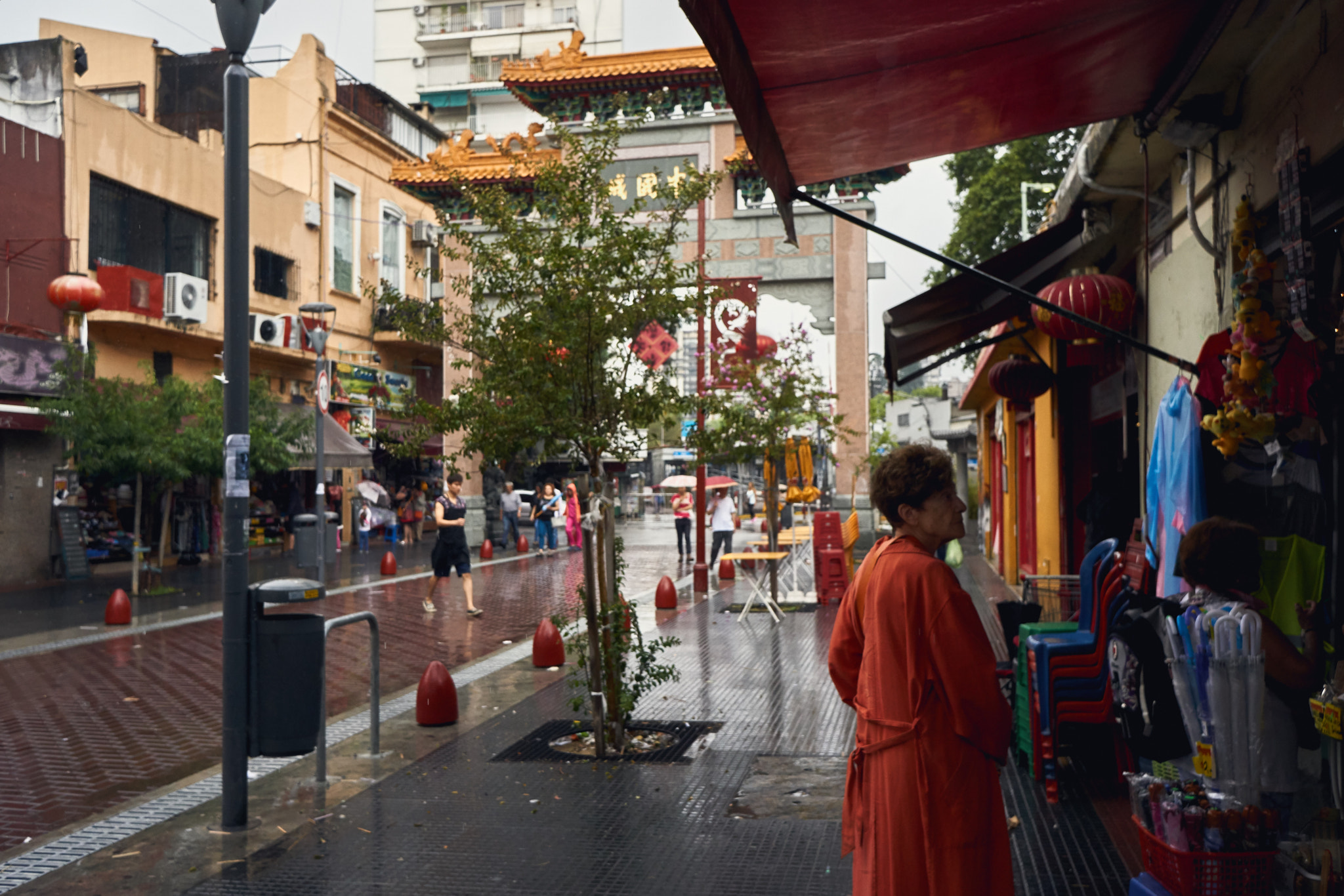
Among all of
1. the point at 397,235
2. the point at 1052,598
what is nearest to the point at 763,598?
the point at 1052,598

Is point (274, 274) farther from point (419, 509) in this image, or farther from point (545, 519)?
point (545, 519)

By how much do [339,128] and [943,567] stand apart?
31069mm

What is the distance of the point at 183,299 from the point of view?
2245cm

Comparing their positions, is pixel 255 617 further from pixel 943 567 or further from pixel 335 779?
pixel 943 567

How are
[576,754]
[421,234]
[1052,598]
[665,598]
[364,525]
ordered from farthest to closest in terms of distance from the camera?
[421,234]
[364,525]
[665,598]
[1052,598]
[576,754]

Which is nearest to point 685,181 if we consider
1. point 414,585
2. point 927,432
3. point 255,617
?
point 255,617

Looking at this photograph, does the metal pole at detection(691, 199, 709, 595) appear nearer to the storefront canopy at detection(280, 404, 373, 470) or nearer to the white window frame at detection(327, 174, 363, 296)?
the storefront canopy at detection(280, 404, 373, 470)

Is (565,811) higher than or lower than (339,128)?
lower

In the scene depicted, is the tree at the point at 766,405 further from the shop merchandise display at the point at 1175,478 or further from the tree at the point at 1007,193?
the tree at the point at 1007,193

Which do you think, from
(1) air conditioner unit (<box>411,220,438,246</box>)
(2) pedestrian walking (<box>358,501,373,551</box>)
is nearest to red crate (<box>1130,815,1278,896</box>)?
(2) pedestrian walking (<box>358,501,373,551</box>)

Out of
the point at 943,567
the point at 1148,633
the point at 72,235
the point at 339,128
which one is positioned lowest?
the point at 1148,633

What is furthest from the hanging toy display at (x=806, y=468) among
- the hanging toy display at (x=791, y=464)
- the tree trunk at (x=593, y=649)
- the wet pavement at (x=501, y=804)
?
the tree trunk at (x=593, y=649)

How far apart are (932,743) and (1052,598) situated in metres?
5.54

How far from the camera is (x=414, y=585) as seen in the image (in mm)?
18828
